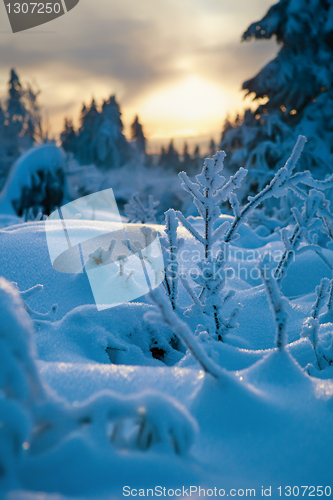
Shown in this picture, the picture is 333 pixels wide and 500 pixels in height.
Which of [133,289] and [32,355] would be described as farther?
[133,289]

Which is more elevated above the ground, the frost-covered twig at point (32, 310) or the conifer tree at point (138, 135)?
the frost-covered twig at point (32, 310)

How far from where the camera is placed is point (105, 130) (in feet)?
99.3

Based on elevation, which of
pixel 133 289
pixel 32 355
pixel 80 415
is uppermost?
pixel 32 355

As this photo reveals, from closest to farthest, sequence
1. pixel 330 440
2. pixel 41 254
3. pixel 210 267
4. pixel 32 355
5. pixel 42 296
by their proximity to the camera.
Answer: pixel 32 355, pixel 330 440, pixel 210 267, pixel 42 296, pixel 41 254

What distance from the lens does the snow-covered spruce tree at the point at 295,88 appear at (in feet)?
26.6

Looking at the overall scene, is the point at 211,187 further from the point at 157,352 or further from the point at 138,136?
the point at 138,136

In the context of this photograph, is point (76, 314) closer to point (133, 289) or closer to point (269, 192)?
point (133, 289)

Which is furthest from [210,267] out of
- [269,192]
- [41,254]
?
[41,254]

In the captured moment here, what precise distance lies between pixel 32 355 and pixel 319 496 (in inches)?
27.2

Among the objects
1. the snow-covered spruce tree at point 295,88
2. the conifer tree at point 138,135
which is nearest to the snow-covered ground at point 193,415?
the snow-covered spruce tree at point 295,88

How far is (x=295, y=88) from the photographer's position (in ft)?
27.9

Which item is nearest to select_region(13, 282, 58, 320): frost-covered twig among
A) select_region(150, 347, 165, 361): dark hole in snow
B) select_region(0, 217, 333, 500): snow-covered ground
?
select_region(0, 217, 333, 500): snow-covered ground

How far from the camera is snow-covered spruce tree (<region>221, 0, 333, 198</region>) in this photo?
8.11 meters

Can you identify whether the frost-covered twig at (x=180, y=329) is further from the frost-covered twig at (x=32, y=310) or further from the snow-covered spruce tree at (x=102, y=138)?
the snow-covered spruce tree at (x=102, y=138)
